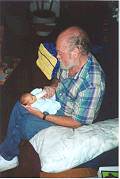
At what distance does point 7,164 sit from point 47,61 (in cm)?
49

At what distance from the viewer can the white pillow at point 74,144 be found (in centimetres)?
156

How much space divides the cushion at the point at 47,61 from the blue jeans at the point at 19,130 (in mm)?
197

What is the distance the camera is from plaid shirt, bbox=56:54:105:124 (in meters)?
1.57

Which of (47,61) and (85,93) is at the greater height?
(47,61)

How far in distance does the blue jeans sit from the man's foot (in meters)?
0.02

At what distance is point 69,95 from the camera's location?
63.4 inches

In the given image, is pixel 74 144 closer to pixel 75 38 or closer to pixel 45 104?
pixel 45 104

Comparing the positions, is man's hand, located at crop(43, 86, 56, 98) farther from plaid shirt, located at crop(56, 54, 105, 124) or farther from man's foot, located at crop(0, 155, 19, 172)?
man's foot, located at crop(0, 155, 19, 172)

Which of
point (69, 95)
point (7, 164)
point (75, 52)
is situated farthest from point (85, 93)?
point (7, 164)

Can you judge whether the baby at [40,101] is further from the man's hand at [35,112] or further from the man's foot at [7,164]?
the man's foot at [7,164]

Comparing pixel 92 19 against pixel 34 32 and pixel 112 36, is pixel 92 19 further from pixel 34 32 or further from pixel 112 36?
pixel 34 32

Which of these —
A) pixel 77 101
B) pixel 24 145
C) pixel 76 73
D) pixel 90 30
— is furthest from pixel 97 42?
pixel 24 145

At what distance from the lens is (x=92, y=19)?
1.60m

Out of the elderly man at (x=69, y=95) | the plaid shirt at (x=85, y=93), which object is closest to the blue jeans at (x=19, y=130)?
the elderly man at (x=69, y=95)
